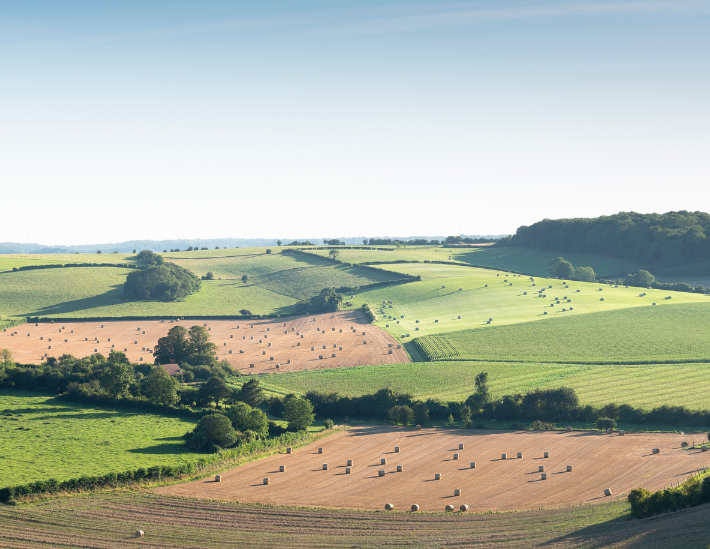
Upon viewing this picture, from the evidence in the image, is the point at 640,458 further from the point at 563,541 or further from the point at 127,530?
the point at 127,530

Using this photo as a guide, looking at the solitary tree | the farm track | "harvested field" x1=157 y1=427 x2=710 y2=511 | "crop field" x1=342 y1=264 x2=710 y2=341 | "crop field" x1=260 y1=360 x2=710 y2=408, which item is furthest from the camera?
"crop field" x1=342 y1=264 x2=710 y2=341

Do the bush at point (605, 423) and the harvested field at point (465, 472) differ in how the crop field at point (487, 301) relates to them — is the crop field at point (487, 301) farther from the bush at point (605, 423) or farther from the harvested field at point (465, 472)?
the harvested field at point (465, 472)

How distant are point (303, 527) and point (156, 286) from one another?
128 metres

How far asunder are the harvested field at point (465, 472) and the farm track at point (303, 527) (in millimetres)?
3099

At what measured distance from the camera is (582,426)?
72.7 meters

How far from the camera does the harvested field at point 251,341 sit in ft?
349

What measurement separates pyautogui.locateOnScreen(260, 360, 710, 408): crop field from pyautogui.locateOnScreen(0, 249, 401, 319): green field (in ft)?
203

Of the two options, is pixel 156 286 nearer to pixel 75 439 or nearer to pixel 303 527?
pixel 75 439

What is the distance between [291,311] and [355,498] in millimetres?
103068

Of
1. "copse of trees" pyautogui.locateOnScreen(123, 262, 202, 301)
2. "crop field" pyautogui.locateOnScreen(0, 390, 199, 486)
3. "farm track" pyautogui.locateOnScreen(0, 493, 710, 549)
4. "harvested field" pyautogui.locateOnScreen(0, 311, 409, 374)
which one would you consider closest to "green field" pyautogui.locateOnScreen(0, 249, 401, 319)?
"copse of trees" pyautogui.locateOnScreen(123, 262, 202, 301)

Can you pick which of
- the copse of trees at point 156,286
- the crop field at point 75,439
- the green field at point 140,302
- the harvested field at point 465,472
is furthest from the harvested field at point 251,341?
the harvested field at point 465,472

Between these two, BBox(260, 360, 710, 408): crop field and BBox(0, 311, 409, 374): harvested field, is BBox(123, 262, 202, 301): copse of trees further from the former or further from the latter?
BBox(260, 360, 710, 408): crop field

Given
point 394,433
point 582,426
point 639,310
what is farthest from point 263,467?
point 639,310

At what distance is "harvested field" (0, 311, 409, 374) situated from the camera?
106500 millimetres
